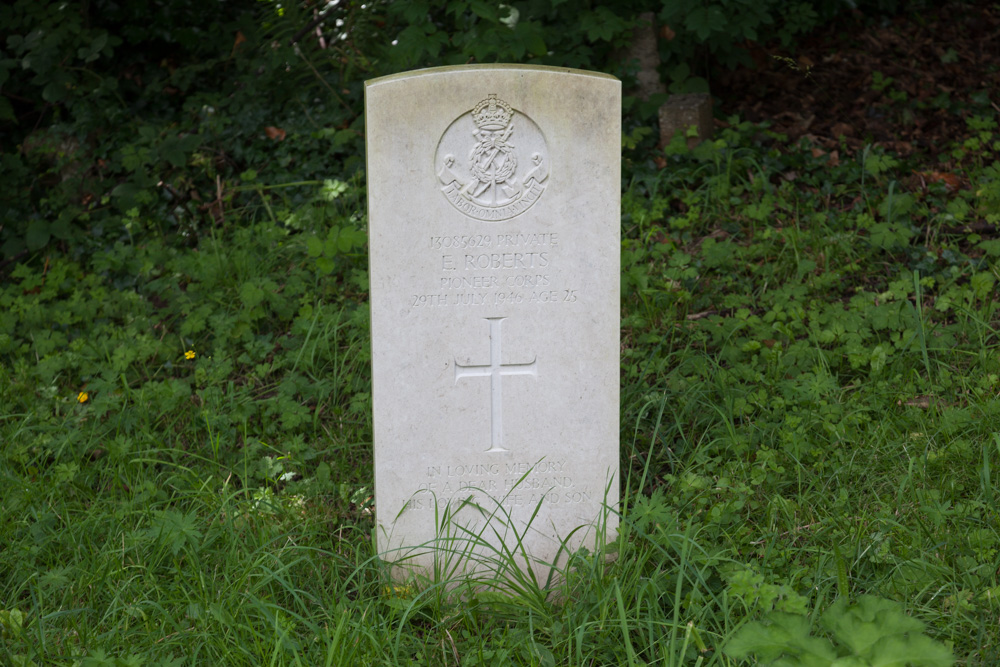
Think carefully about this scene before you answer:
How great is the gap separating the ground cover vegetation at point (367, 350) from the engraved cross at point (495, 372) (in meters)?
0.48

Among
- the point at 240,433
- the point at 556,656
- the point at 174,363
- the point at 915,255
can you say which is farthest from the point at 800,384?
the point at 174,363

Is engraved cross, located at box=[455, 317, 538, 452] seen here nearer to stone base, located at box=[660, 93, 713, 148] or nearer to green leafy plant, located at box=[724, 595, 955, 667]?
green leafy plant, located at box=[724, 595, 955, 667]

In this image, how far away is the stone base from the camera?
5.14 meters

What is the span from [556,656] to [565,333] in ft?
3.15

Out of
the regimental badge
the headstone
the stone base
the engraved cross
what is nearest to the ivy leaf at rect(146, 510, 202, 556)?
the headstone

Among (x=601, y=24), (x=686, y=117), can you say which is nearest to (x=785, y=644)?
(x=601, y=24)

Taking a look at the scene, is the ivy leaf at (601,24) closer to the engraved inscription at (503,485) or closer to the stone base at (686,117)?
the stone base at (686,117)

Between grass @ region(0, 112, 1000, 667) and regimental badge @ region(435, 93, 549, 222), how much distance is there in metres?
1.00

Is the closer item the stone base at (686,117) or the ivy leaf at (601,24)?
the ivy leaf at (601,24)

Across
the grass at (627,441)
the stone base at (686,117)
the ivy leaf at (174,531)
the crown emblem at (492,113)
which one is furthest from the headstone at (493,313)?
the stone base at (686,117)

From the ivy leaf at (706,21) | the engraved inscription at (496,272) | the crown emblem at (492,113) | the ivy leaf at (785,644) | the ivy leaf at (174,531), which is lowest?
the ivy leaf at (174,531)

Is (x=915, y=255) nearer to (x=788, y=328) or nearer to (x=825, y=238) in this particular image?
(x=825, y=238)

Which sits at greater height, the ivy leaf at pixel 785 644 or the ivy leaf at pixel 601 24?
the ivy leaf at pixel 601 24

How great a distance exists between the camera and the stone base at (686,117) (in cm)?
514
